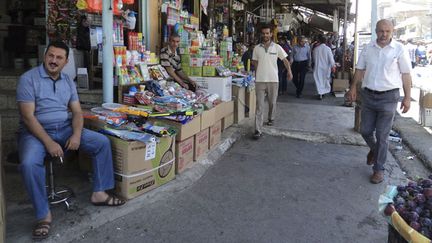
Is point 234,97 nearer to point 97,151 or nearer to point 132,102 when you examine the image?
point 132,102

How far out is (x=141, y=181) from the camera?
4.04m

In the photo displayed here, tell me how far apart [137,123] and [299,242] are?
2.01 meters

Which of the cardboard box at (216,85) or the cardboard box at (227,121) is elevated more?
the cardboard box at (216,85)

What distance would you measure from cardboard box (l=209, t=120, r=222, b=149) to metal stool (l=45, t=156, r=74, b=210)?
2330 millimetres

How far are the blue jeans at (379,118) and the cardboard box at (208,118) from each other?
192 cm

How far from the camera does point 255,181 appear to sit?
4902 millimetres

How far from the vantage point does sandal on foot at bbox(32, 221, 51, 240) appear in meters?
3.14

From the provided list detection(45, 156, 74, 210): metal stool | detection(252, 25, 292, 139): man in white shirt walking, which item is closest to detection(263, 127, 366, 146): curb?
detection(252, 25, 292, 139): man in white shirt walking

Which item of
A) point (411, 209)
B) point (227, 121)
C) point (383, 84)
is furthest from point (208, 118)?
point (411, 209)

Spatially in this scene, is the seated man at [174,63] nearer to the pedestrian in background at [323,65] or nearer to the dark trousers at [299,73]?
the dark trousers at [299,73]

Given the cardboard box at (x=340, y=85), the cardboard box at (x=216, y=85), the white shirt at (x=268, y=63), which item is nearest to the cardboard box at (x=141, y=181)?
the cardboard box at (x=216, y=85)

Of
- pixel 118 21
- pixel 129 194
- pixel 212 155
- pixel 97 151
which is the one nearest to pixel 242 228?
pixel 129 194

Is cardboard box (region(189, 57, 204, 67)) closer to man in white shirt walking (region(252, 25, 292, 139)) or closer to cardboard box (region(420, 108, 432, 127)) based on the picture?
man in white shirt walking (region(252, 25, 292, 139))

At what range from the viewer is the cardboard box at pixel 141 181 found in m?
3.90
